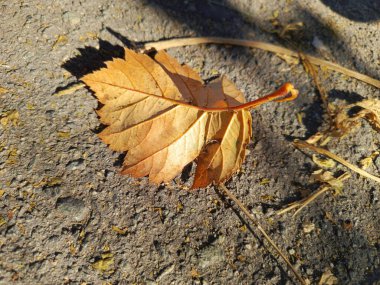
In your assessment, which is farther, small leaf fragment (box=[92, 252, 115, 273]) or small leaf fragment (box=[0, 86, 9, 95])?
small leaf fragment (box=[0, 86, 9, 95])

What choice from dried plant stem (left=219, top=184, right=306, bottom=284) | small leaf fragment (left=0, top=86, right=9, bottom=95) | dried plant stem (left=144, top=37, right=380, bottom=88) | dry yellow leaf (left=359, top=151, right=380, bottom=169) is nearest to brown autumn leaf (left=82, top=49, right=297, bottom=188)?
dried plant stem (left=219, top=184, right=306, bottom=284)

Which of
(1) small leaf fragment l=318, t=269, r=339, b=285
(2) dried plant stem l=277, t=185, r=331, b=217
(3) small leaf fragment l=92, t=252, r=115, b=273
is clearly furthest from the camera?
(2) dried plant stem l=277, t=185, r=331, b=217

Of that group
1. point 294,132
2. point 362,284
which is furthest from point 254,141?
point 362,284

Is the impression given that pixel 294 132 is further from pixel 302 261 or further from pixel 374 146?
pixel 302 261

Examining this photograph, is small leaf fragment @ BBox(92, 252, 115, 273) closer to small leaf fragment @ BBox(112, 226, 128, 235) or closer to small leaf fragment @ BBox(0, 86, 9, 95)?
small leaf fragment @ BBox(112, 226, 128, 235)

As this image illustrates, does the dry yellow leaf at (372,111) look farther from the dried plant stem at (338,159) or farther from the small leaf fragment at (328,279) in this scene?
the small leaf fragment at (328,279)

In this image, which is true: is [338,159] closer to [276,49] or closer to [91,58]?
[276,49]

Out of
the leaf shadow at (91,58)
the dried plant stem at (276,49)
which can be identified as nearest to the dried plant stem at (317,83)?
the dried plant stem at (276,49)
